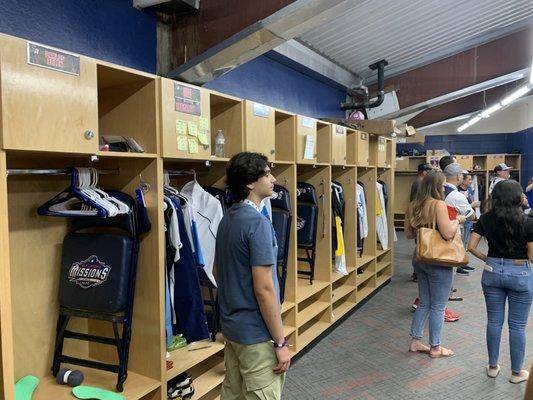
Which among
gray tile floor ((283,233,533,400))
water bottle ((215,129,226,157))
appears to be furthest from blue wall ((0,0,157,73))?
gray tile floor ((283,233,533,400))

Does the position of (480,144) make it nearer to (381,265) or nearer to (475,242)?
(381,265)

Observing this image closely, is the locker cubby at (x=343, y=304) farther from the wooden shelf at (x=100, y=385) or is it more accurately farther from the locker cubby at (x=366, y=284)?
the wooden shelf at (x=100, y=385)

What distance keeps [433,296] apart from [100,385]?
2.47m

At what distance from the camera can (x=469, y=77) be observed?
249 inches

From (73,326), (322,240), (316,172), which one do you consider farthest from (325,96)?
(73,326)

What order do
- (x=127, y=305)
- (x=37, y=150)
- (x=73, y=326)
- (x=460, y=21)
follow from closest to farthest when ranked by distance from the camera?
(x=37, y=150) < (x=127, y=305) < (x=73, y=326) < (x=460, y=21)

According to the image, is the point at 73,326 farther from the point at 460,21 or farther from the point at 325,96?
the point at 460,21

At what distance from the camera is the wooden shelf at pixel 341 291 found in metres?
4.33

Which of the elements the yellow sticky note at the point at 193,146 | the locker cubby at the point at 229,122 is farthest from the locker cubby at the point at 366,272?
the yellow sticky note at the point at 193,146

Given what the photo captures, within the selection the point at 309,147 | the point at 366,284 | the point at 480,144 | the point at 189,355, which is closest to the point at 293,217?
the point at 309,147

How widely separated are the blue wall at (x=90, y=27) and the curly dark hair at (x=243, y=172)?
4.07 ft

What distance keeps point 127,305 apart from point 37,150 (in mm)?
862

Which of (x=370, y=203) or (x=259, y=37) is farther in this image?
(x=370, y=203)

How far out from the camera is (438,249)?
3.18m
